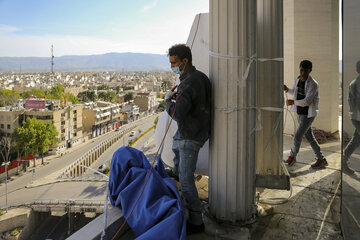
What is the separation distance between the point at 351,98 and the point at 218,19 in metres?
0.71

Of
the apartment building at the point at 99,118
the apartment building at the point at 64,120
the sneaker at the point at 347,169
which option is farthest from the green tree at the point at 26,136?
the sneaker at the point at 347,169

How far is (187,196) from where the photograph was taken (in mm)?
1479

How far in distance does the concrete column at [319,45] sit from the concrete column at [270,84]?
279cm

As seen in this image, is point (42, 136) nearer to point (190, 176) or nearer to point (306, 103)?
point (306, 103)

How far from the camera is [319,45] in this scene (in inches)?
180

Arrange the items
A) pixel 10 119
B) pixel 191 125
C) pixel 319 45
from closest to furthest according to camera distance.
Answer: pixel 191 125 < pixel 319 45 < pixel 10 119

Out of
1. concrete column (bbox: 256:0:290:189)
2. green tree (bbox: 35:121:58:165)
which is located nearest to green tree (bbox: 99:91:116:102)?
green tree (bbox: 35:121:58:165)

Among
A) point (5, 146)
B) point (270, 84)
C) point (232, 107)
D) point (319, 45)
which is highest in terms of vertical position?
point (319, 45)

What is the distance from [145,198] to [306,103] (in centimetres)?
175

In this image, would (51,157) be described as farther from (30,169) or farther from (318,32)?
(318,32)

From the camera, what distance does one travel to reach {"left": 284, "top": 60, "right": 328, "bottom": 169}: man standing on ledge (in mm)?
2463

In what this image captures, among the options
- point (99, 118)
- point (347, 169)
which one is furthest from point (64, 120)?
point (347, 169)

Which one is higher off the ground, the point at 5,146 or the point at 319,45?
the point at 319,45

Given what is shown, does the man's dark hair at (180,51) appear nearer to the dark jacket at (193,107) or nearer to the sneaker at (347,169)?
the dark jacket at (193,107)
